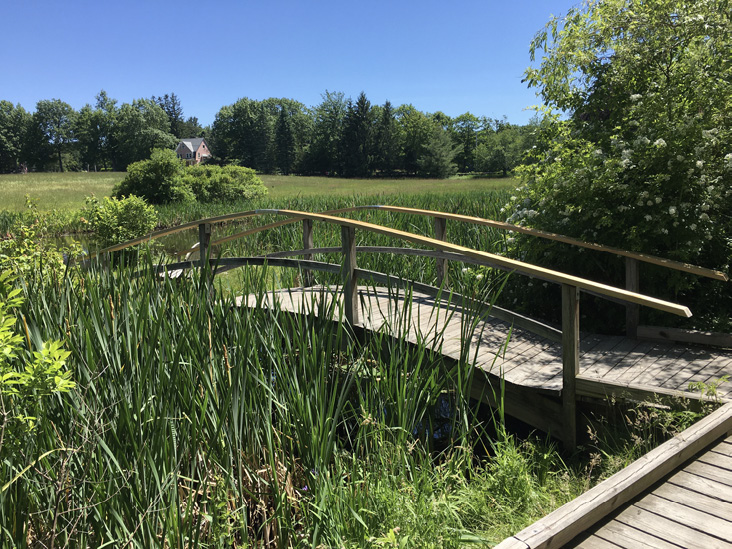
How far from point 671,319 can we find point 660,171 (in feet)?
4.52

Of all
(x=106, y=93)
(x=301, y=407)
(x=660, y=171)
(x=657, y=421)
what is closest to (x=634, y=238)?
(x=660, y=171)

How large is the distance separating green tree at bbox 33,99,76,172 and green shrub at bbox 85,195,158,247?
254 feet

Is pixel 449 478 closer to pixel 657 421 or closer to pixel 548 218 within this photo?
pixel 657 421

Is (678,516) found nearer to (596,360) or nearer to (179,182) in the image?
(596,360)

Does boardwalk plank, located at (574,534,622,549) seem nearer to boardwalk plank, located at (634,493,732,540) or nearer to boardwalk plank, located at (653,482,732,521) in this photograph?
boardwalk plank, located at (634,493,732,540)

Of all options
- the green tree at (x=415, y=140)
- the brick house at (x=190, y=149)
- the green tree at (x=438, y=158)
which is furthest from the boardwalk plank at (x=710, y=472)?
the brick house at (x=190, y=149)

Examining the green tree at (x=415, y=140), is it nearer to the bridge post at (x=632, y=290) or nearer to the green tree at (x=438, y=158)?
the green tree at (x=438, y=158)

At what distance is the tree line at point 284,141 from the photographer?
6531 cm

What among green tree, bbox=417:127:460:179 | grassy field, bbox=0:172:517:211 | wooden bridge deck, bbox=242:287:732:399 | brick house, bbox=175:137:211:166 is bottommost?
wooden bridge deck, bbox=242:287:732:399

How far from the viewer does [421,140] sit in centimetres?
7225

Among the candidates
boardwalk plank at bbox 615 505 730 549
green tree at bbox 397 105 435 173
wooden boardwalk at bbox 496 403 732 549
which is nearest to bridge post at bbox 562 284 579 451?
wooden boardwalk at bbox 496 403 732 549

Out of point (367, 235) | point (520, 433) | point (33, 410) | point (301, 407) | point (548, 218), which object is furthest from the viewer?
point (367, 235)

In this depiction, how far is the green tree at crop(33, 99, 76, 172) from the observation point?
79562 mm

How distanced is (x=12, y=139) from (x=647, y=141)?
296ft
